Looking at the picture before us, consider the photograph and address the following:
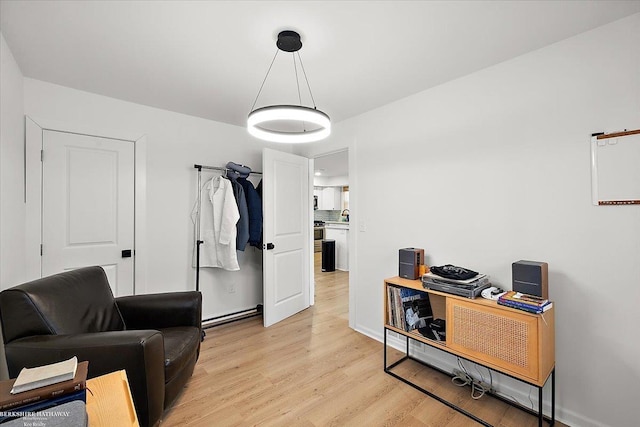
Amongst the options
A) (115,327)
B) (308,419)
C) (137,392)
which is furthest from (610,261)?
(115,327)

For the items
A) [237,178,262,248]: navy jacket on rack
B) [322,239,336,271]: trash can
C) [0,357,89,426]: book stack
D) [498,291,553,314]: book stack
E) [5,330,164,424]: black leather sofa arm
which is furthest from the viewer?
[322,239,336,271]: trash can

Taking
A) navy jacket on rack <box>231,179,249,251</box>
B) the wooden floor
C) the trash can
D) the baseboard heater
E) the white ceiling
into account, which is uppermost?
the white ceiling

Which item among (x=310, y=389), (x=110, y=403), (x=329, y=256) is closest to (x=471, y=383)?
(x=310, y=389)

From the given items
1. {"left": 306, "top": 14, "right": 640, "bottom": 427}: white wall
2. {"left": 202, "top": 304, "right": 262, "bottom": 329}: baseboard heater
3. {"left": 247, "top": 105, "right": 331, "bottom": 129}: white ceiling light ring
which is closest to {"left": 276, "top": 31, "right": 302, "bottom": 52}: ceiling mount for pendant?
{"left": 247, "top": 105, "right": 331, "bottom": 129}: white ceiling light ring

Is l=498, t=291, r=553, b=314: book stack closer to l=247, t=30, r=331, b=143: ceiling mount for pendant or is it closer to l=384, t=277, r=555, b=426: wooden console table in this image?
l=384, t=277, r=555, b=426: wooden console table

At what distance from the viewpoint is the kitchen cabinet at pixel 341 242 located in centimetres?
592

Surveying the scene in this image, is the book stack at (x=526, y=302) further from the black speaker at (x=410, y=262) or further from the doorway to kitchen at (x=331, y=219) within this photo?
the doorway to kitchen at (x=331, y=219)

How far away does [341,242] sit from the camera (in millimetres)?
6004

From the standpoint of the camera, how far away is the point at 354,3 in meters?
1.45

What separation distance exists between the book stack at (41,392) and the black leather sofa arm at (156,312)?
1204mm

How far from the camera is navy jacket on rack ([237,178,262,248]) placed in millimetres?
3285

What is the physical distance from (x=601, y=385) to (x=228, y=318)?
3.19 m

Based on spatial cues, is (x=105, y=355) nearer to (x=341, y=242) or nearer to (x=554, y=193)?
(x=554, y=193)

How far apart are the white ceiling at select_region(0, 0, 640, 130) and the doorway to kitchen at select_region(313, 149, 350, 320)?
1.33m
